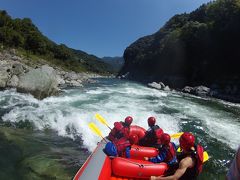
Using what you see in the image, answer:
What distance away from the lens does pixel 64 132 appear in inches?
477

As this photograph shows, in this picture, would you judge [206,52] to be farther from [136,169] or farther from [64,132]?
[136,169]

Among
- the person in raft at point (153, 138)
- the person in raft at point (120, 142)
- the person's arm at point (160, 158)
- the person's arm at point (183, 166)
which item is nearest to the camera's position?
the person's arm at point (183, 166)

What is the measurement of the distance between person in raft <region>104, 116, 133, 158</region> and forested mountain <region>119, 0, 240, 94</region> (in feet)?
106

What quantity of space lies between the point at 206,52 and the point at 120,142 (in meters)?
46.6

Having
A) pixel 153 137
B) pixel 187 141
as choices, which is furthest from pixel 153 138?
pixel 187 141

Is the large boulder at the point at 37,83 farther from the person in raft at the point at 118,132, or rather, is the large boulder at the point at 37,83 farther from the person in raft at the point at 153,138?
the person in raft at the point at 153,138

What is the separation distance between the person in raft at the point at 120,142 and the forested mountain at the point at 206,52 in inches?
1269

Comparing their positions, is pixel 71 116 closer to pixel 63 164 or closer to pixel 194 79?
pixel 63 164

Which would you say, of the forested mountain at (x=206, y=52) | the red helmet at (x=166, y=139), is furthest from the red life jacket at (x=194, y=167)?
the forested mountain at (x=206, y=52)

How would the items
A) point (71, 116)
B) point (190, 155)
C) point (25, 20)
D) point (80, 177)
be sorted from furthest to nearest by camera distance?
point (25, 20) → point (71, 116) → point (80, 177) → point (190, 155)

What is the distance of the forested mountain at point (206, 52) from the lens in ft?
147

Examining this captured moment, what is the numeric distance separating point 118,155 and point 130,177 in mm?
996

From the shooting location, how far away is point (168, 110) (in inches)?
800

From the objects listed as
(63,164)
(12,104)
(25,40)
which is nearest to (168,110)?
(12,104)
